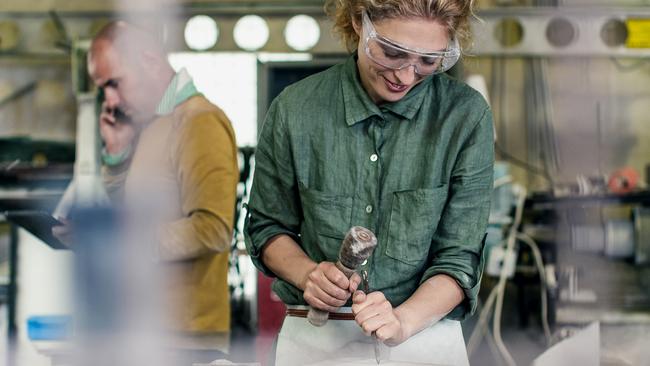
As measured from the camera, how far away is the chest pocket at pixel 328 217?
1.44 meters

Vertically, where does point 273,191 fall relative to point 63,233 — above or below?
above

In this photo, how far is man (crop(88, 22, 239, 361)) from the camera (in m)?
1.83

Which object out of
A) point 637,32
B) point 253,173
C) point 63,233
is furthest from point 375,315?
point 637,32

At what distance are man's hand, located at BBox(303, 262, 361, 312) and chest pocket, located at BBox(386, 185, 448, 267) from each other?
0.48 feet

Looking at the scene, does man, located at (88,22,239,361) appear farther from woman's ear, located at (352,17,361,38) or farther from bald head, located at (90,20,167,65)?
woman's ear, located at (352,17,361,38)

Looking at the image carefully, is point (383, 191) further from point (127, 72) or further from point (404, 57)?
point (127, 72)

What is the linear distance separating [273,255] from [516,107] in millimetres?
4166

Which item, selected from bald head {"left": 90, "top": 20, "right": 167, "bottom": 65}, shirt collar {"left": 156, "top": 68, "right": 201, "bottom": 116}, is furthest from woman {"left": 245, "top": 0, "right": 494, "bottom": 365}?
shirt collar {"left": 156, "top": 68, "right": 201, "bottom": 116}

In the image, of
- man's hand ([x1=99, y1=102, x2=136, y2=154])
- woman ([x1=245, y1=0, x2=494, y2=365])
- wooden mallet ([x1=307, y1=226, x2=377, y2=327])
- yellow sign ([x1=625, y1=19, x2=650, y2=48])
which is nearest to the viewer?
wooden mallet ([x1=307, y1=226, x2=377, y2=327])

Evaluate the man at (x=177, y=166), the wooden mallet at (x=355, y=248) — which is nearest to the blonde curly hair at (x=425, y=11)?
the wooden mallet at (x=355, y=248)

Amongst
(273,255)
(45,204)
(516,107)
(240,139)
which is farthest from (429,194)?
(516,107)

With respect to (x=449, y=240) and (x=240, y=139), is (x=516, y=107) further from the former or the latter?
(x=449, y=240)

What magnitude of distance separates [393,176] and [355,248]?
33 cm

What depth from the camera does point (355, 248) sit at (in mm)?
1133
